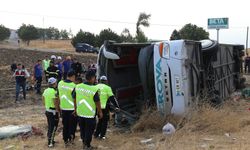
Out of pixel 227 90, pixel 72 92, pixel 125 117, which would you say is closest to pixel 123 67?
pixel 125 117

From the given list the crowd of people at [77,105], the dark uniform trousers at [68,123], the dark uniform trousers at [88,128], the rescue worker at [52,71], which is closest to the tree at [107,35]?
the rescue worker at [52,71]

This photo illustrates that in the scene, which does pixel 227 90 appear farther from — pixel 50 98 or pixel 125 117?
pixel 50 98

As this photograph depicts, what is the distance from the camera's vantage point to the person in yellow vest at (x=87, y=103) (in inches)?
310

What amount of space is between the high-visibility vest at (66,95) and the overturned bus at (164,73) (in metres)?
1.45

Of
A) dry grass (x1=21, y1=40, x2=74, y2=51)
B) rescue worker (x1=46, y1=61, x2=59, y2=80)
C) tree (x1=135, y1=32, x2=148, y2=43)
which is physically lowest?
rescue worker (x1=46, y1=61, x2=59, y2=80)

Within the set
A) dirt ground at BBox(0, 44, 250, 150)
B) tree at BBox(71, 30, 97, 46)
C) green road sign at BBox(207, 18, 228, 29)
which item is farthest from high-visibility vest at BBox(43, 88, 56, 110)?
tree at BBox(71, 30, 97, 46)

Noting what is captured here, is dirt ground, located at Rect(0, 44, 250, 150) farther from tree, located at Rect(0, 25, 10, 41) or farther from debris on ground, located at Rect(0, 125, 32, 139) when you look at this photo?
tree, located at Rect(0, 25, 10, 41)

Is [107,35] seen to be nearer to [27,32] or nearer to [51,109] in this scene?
[27,32]

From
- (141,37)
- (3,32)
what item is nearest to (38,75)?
(141,37)

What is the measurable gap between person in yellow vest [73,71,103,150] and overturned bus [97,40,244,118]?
1.77m

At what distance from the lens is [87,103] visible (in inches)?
313

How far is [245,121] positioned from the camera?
9.80 meters

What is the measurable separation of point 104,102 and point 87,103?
3.96 ft

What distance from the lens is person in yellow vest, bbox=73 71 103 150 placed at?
7863mm
